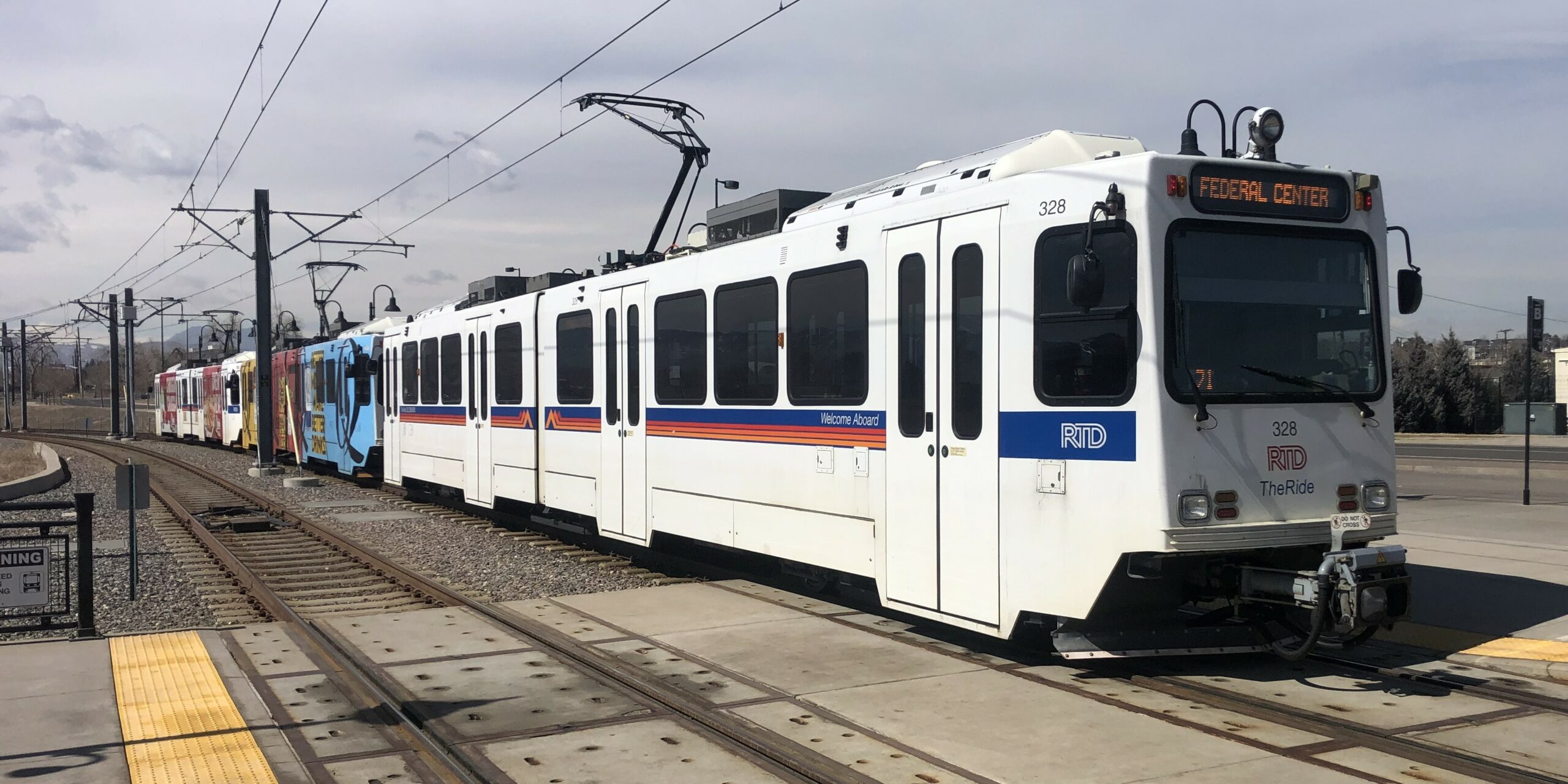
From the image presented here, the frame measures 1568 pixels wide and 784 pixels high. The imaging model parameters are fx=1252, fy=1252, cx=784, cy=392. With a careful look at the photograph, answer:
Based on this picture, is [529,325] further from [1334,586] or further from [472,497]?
[1334,586]

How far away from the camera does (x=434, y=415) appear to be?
18.8 metres

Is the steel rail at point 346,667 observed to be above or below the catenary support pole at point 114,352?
below

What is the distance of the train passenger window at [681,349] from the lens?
1120 cm

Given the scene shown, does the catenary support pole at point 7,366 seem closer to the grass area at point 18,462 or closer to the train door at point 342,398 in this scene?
the grass area at point 18,462

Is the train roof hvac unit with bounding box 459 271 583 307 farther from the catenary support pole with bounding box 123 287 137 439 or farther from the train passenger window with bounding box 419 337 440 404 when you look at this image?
the catenary support pole with bounding box 123 287 137 439

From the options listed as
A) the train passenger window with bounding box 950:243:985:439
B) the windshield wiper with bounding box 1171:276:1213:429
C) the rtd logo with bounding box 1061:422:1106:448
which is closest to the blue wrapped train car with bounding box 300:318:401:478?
the train passenger window with bounding box 950:243:985:439

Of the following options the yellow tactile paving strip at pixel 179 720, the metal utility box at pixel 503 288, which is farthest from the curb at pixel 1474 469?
the yellow tactile paving strip at pixel 179 720

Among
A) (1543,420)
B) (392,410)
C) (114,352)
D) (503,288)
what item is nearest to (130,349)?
(114,352)

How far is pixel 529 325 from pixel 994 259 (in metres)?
8.60

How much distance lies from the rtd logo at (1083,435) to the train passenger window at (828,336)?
1.96 metres

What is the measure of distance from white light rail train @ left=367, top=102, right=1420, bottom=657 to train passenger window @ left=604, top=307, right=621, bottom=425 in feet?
10.9

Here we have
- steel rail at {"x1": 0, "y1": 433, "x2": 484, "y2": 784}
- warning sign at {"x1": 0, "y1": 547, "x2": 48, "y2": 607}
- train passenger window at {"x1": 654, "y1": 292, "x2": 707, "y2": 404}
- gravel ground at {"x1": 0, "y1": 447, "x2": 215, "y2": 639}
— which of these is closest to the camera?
steel rail at {"x1": 0, "y1": 433, "x2": 484, "y2": 784}

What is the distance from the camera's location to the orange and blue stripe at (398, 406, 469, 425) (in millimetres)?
17641

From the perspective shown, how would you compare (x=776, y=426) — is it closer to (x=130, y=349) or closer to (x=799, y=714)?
(x=799, y=714)
